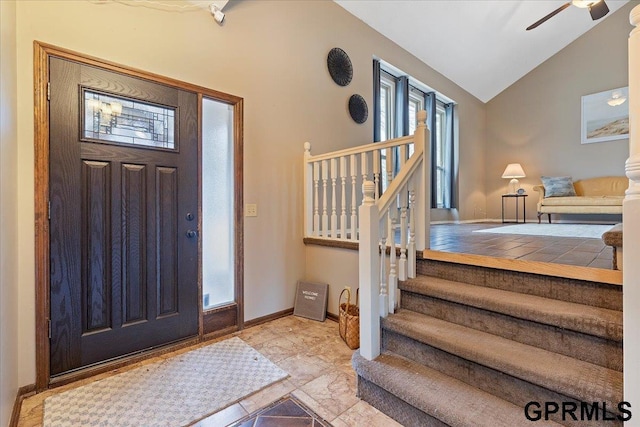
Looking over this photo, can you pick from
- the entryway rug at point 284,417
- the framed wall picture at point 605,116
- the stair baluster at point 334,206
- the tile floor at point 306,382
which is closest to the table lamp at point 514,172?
the framed wall picture at point 605,116

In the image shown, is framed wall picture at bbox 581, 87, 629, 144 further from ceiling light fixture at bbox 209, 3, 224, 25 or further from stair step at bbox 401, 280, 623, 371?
ceiling light fixture at bbox 209, 3, 224, 25

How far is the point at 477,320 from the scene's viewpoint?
1.64 metres

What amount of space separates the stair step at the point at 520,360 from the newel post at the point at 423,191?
561 mm

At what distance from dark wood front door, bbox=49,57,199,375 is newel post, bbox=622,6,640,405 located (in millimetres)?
2382

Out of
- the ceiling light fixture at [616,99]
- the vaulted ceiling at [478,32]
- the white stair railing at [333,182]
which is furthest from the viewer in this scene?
the ceiling light fixture at [616,99]

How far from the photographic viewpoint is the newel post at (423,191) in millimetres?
2066

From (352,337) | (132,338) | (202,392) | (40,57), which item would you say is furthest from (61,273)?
(352,337)

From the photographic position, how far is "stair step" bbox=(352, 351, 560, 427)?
4.06 feet

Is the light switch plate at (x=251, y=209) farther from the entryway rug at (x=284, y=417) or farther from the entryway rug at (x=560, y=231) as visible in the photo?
the entryway rug at (x=560, y=231)

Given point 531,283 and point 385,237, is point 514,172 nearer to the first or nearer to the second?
point 531,283

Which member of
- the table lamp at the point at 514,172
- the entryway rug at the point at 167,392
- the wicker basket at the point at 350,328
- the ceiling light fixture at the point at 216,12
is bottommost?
the entryway rug at the point at 167,392

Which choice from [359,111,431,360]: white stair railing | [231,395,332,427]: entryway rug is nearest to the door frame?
[231,395,332,427]: entryway rug

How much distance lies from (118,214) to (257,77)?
5.33 feet

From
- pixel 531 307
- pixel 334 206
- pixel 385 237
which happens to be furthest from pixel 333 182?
pixel 531 307
